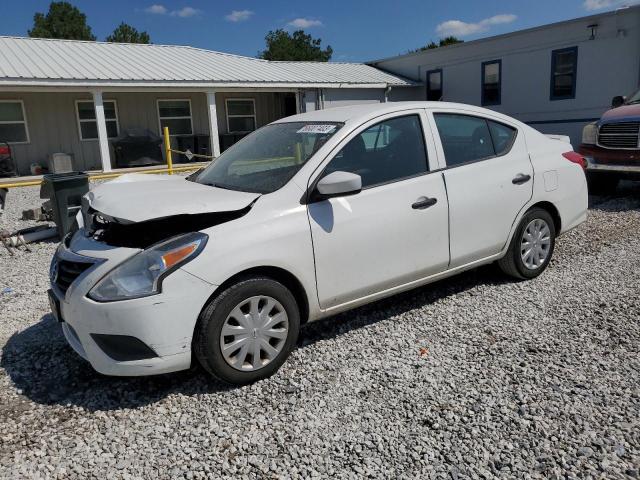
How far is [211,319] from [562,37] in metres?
16.5

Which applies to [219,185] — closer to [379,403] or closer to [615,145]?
[379,403]

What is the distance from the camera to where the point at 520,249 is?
4.69m

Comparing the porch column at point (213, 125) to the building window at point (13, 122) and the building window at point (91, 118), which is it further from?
the building window at point (13, 122)

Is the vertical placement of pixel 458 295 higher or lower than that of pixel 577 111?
lower

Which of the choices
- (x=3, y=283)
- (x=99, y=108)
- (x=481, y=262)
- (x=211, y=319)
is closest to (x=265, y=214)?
(x=211, y=319)

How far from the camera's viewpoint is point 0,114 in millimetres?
15914

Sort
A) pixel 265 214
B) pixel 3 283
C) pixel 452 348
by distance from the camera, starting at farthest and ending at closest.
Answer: pixel 3 283 → pixel 452 348 → pixel 265 214

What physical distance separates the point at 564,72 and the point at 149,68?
13.1 metres

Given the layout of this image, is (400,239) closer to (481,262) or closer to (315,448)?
(481,262)

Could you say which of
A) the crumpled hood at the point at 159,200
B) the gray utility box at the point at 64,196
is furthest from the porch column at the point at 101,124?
the crumpled hood at the point at 159,200

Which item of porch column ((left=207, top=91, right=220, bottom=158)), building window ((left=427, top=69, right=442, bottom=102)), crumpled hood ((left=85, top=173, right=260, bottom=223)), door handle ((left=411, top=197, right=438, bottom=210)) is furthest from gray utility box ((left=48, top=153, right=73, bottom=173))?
door handle ((left=411, top=197, right=438, bottom=210))

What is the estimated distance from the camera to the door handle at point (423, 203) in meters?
3.85

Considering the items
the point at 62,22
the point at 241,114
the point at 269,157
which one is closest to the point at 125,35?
the point at 62,22

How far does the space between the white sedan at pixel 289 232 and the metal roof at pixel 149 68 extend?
12.4 meters
